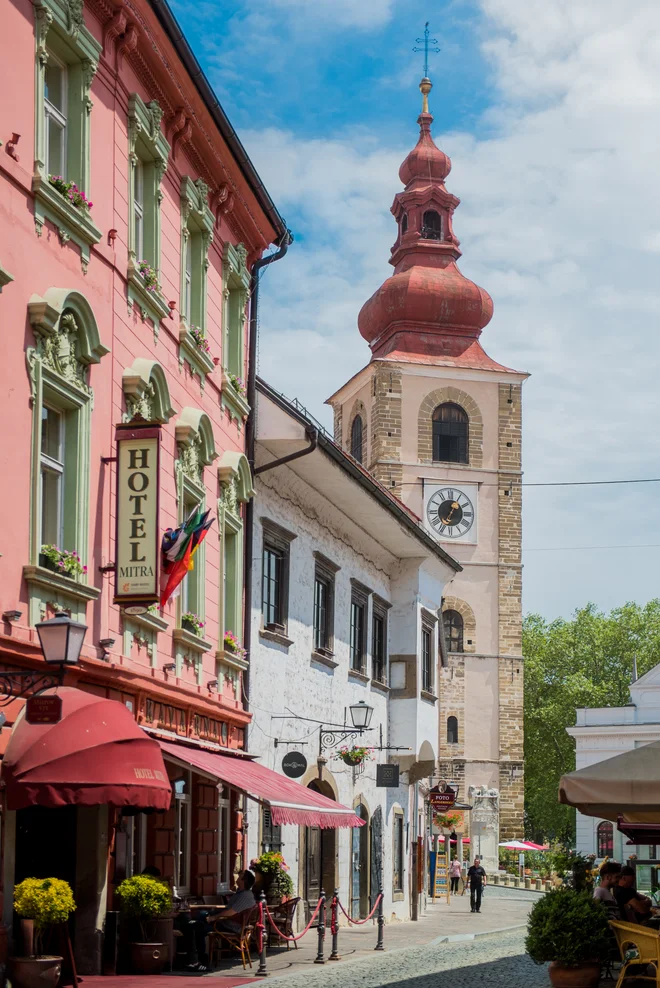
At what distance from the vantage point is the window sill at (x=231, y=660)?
799 inches

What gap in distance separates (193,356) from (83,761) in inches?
293

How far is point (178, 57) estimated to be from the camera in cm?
1795

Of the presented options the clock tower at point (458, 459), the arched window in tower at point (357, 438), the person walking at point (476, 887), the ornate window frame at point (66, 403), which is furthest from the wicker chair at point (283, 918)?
the arched window in tower at point (357, 438)

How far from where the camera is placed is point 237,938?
18016mm

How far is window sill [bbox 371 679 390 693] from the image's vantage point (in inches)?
1192

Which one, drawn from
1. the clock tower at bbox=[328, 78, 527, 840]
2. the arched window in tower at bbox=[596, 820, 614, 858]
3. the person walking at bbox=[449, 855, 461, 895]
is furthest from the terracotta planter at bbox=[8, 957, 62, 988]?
the clock tower at bbox=[328, 78, 527, 840]

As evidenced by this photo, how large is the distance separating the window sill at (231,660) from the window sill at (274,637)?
1.20m

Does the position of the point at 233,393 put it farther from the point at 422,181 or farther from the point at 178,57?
the point at 422,181

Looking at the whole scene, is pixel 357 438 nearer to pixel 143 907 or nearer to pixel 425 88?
pixel 425 88

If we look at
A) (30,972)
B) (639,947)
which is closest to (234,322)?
(639,947)

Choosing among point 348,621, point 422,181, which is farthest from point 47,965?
point 422,181

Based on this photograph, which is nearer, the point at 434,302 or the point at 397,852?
the point at 397,852

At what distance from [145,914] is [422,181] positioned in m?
61.6

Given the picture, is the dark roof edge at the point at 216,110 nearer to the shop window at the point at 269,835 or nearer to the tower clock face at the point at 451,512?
the shop window at the point at 269,835
